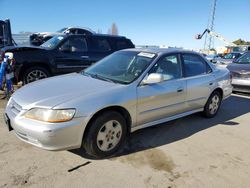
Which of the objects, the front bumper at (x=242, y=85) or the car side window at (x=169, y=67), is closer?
the car side window at (x=169, y=67)

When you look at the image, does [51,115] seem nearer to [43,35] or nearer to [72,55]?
[72,55]

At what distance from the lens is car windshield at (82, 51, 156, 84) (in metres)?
3.75

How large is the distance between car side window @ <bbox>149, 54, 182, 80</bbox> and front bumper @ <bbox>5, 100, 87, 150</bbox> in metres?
1.58

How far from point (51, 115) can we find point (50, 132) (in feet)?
0.65

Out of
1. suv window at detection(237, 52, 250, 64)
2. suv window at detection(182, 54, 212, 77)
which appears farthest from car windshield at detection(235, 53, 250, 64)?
suv window at detection(182, 54, 212, 77)

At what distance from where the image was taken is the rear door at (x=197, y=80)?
4469 millimetres

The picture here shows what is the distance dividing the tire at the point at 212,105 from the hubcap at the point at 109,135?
2.46 metres

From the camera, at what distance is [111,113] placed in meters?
3.25

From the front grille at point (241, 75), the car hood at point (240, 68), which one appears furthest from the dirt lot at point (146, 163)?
the car hood at point (240, 68)

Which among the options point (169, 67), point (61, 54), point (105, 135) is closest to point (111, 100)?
point (105, 135)

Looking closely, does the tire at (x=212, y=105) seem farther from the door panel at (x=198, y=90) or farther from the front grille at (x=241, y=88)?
the front grille at (x=241, y=88)

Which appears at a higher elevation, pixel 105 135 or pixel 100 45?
pixel 100 45

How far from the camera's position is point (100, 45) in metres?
8.07

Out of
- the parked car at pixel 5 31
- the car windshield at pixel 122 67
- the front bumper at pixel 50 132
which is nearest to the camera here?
the front bumper at pixel 50 132
